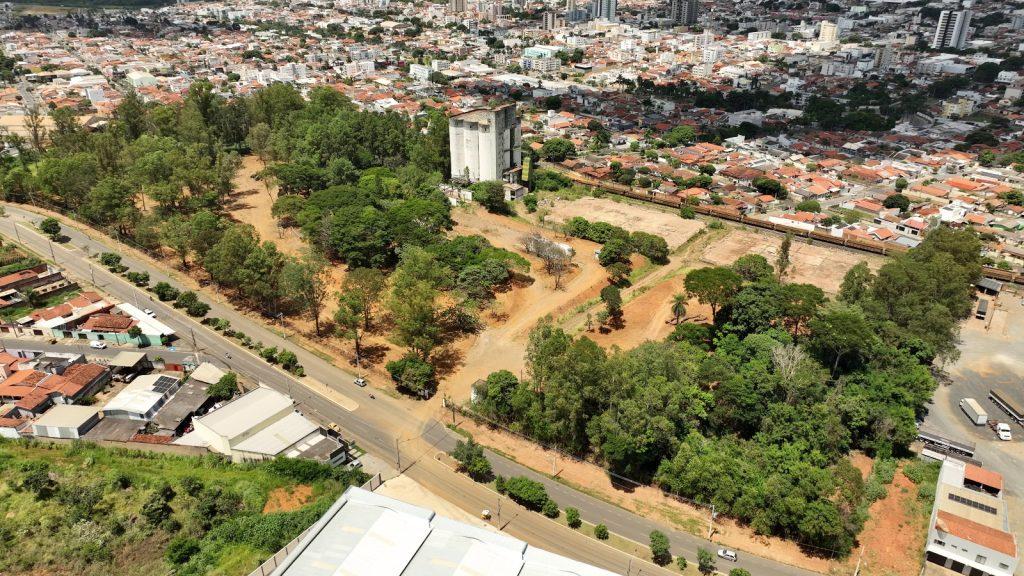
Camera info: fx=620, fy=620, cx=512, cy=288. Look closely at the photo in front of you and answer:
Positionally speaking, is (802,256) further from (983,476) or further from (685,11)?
(685,11)

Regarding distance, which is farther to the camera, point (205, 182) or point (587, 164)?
point (587, 164)

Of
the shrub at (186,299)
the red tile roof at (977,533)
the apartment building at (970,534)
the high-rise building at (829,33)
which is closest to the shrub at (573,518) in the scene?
the apartment building at (970,534)

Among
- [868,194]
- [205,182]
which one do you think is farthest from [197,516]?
[868,194]

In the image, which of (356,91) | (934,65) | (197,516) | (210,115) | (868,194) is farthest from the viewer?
(934,65)

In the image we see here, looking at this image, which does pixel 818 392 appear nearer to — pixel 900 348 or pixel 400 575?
pixel 900 348

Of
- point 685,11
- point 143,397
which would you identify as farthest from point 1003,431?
point 685,11

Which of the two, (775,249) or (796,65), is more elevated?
(796,65)
